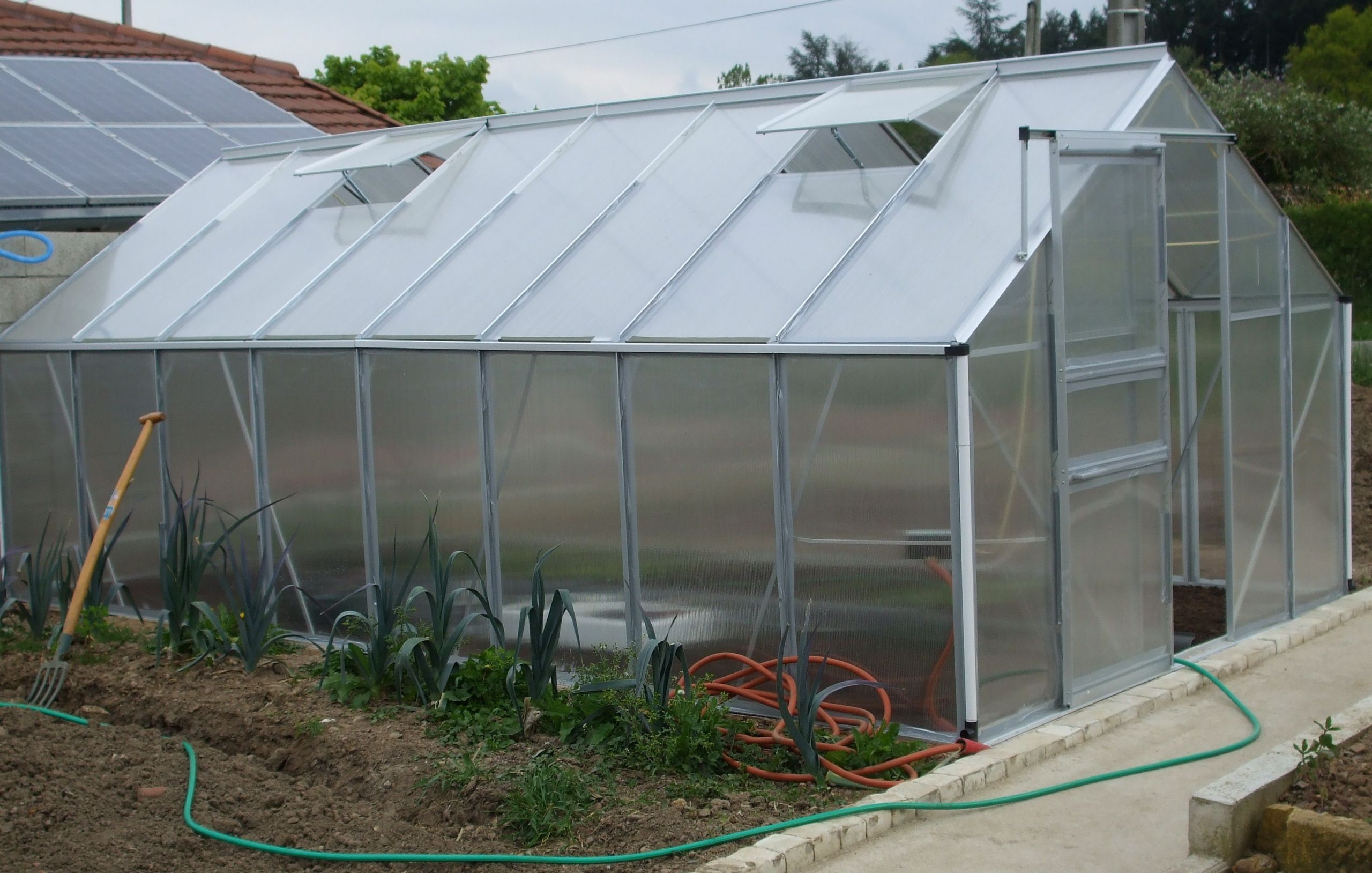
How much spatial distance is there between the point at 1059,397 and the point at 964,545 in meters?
0.86

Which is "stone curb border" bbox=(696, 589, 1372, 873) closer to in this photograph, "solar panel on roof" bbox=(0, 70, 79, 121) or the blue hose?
the blue hose

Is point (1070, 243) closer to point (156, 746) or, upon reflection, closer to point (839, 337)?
point (839, 337)

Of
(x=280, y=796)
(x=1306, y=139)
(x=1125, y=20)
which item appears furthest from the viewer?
(x=1306, y=139)

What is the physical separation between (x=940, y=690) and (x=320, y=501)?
383 cm

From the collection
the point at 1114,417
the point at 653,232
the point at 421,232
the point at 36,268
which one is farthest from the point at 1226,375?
the point at 36,268

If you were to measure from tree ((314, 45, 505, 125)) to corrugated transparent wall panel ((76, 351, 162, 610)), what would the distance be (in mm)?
24093

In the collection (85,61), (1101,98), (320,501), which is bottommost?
(320,501)

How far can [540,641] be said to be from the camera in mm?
5914

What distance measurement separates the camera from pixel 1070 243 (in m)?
5.96

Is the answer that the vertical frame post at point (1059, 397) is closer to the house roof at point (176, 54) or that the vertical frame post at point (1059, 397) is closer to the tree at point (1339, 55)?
the house roof at point (176, 54)

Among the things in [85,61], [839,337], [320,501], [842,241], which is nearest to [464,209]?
[320,501]

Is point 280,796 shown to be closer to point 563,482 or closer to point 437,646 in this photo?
point 437,646

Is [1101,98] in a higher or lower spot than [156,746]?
higher

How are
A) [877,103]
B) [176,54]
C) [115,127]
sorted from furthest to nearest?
[176,54] < [115,127] < [877,103]
